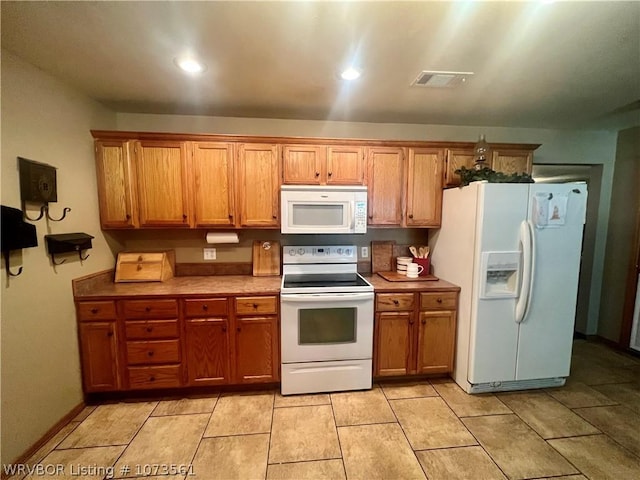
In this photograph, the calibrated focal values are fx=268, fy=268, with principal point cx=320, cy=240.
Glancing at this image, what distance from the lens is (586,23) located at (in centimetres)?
139

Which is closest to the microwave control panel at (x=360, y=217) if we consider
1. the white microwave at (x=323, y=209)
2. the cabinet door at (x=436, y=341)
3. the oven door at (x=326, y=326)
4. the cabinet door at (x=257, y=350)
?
the white microwave at (x=323, y=209)

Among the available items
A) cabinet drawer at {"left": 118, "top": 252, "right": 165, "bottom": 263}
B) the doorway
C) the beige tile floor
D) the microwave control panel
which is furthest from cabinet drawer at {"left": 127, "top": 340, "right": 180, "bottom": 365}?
the doorway

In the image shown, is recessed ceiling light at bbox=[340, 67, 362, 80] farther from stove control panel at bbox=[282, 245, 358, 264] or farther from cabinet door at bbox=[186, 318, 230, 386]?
cabinet door at bbox=[186, 318, 230, 386]

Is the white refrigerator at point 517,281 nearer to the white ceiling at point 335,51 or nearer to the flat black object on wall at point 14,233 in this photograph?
the white ceiling at point 335,51

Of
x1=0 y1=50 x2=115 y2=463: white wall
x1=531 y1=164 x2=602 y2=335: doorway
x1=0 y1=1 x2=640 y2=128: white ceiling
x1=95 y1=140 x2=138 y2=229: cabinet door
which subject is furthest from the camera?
x1=531 y1=164 x2=602 y2=335: doorway

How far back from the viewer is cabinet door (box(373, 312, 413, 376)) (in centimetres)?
240

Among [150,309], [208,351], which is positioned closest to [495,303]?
[208,351]

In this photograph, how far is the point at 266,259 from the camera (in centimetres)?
281

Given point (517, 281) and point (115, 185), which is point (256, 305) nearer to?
point (115, 185)

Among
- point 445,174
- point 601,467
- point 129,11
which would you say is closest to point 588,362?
point 601,467

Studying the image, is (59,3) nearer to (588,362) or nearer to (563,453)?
(563,453)

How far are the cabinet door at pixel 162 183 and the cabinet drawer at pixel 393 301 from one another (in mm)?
1907

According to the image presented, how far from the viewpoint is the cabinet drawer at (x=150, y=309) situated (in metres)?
2.15

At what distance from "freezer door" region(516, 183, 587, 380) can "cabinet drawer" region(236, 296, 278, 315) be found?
6.98 ft
